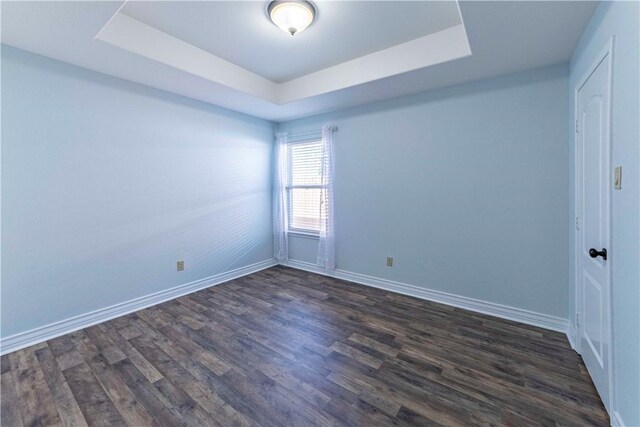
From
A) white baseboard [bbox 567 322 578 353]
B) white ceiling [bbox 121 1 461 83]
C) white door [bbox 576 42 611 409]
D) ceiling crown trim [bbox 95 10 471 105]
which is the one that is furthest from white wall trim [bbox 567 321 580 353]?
white ceiling [bbox 121 1 461 83]

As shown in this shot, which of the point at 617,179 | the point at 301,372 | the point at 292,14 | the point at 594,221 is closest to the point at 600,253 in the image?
the point at 594,221

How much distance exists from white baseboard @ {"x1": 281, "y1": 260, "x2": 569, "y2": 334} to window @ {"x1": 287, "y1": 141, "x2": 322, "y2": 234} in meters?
0.83

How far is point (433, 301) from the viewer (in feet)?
10.1

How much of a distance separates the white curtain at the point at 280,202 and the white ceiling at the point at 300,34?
154 centimetres

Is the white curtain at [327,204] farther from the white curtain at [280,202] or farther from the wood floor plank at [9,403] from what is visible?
the wood floor plank at [9,403]

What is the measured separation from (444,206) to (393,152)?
911mm

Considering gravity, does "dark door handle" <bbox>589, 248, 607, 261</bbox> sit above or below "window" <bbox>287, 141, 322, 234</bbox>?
below

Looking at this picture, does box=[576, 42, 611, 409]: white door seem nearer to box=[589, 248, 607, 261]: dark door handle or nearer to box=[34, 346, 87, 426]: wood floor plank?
box=[589, 248, 607, 261]: dark door handle

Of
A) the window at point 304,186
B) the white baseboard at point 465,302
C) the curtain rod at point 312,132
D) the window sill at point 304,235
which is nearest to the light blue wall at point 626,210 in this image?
the white baseboard at point 465,302

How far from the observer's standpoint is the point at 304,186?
428 cm

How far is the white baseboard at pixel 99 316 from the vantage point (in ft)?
7.16

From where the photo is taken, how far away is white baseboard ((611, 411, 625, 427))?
1.31m

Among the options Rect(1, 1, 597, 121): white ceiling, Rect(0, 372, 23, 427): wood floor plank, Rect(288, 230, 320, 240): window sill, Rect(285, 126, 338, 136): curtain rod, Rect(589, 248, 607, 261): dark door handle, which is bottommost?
Rect(0, 372, 23, 427): wood floor plank

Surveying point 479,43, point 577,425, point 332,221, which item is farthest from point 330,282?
point 479,43
